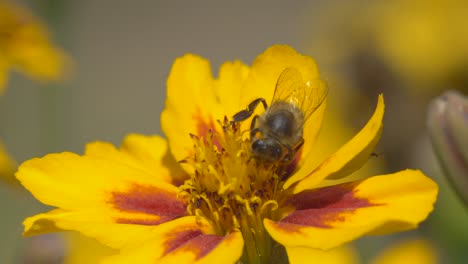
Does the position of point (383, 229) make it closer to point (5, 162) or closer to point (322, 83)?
point (322, 83)

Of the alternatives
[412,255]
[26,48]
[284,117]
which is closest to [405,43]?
Answer: [26,48]

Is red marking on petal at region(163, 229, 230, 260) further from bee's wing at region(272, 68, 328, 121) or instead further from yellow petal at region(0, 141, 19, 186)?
yellow petal at region(0, 141, 19, 186)

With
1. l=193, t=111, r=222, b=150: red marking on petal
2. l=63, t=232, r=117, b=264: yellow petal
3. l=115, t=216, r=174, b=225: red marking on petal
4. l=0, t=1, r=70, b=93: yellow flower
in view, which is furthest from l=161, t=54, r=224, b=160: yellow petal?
l=0, t=1, r=70, b=93: yellow flower

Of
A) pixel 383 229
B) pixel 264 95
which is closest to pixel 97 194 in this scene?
pixel 264 95

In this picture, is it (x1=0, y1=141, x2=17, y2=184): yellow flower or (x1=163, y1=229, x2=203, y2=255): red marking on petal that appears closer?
(x1=163, y1=229, x2=203, y2=255): red marking on petal

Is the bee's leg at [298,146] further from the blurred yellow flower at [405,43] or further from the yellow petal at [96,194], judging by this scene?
the blurred yellow flower at [405,43]

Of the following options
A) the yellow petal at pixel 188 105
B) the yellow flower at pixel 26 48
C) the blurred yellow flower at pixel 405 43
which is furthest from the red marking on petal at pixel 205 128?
the blurred yellow flower at pixel 405 43
